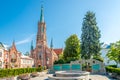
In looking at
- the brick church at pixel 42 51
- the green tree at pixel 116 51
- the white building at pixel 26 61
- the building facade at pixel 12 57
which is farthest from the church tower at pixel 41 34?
the green tree at pixel 116 51

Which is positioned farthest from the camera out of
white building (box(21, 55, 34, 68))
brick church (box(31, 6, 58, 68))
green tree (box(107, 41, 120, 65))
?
brick church (box(31, 6, 58, 68))

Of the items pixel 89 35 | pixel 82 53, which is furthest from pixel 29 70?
pixel 89 35

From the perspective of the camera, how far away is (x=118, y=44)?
52656 mm

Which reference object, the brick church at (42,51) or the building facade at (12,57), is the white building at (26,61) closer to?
the brick church at (42,51)

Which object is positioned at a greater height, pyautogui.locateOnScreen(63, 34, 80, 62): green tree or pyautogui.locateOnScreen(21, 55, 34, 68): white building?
pyautogui.locateOnScreen(63, 34, 80, 62): green tree

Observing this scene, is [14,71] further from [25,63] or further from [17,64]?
[25,63]

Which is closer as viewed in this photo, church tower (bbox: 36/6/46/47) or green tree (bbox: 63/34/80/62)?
green tree (bbox: 63/34/80/62)

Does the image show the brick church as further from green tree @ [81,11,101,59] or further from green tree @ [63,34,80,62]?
green tree @ [81,11,101,59]

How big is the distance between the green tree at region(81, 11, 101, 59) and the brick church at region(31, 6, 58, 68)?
19471mm

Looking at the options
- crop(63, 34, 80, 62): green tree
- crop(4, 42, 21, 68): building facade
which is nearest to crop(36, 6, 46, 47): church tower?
crop(63, 34, 80, 62): green tree

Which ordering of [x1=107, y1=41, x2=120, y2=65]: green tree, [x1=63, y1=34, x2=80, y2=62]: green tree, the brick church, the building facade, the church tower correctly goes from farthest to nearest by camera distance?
the church tower, the brick church, [x1=63, y1=34, x2=80, y2=62]: green tree, the building facade, [x1=107, y1=41, x2=120, y2=65]: green tree

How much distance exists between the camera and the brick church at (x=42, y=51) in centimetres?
7606

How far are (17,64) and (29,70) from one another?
21.9 meters

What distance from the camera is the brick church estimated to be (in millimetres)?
76062
